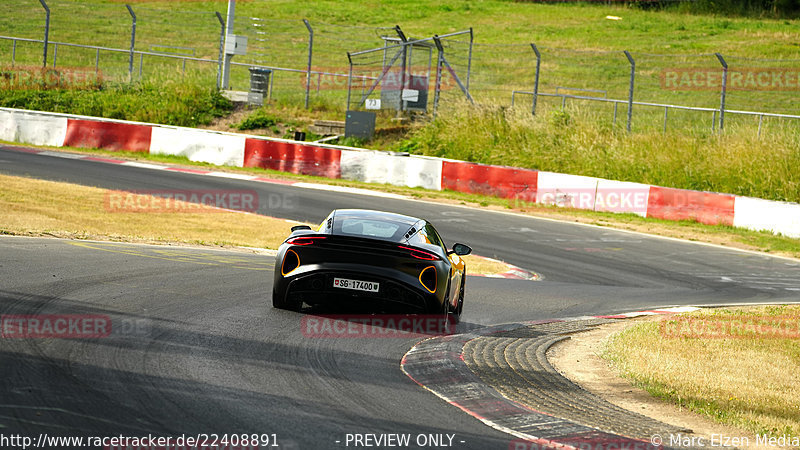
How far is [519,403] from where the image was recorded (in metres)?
6.72

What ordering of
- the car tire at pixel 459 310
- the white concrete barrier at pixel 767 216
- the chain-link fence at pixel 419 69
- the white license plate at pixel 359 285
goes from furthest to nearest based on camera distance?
1. the chain-link fence at pixel 419 69
2. the white concrete barrier at pixel 767 216
3. the car tire at pixel 459 310
4. the white license plate at pixel 359 285

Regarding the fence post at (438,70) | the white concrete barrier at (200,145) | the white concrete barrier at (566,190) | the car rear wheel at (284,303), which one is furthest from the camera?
the fence post at (438,70)

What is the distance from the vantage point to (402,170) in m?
25.1

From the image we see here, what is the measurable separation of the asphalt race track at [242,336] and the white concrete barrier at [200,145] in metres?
10.5

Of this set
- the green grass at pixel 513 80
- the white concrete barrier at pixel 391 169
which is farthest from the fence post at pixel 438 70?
the white concrete barrier at pixel 391 169

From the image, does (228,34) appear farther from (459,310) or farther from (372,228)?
(372,228)

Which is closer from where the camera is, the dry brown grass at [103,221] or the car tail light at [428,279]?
the car tail light at [428,279]

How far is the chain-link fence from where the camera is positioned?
97.9ft

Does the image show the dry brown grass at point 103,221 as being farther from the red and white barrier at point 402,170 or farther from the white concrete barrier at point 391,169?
the red and white barrier at point 402,170

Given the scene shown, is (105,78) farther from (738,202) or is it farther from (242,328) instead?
(242,328)

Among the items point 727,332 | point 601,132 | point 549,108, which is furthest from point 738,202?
point 727,332

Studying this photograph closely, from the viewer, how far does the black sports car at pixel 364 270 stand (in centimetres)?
902

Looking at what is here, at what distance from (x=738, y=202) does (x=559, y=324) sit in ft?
37.4

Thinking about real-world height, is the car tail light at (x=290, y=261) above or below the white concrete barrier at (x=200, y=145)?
below
